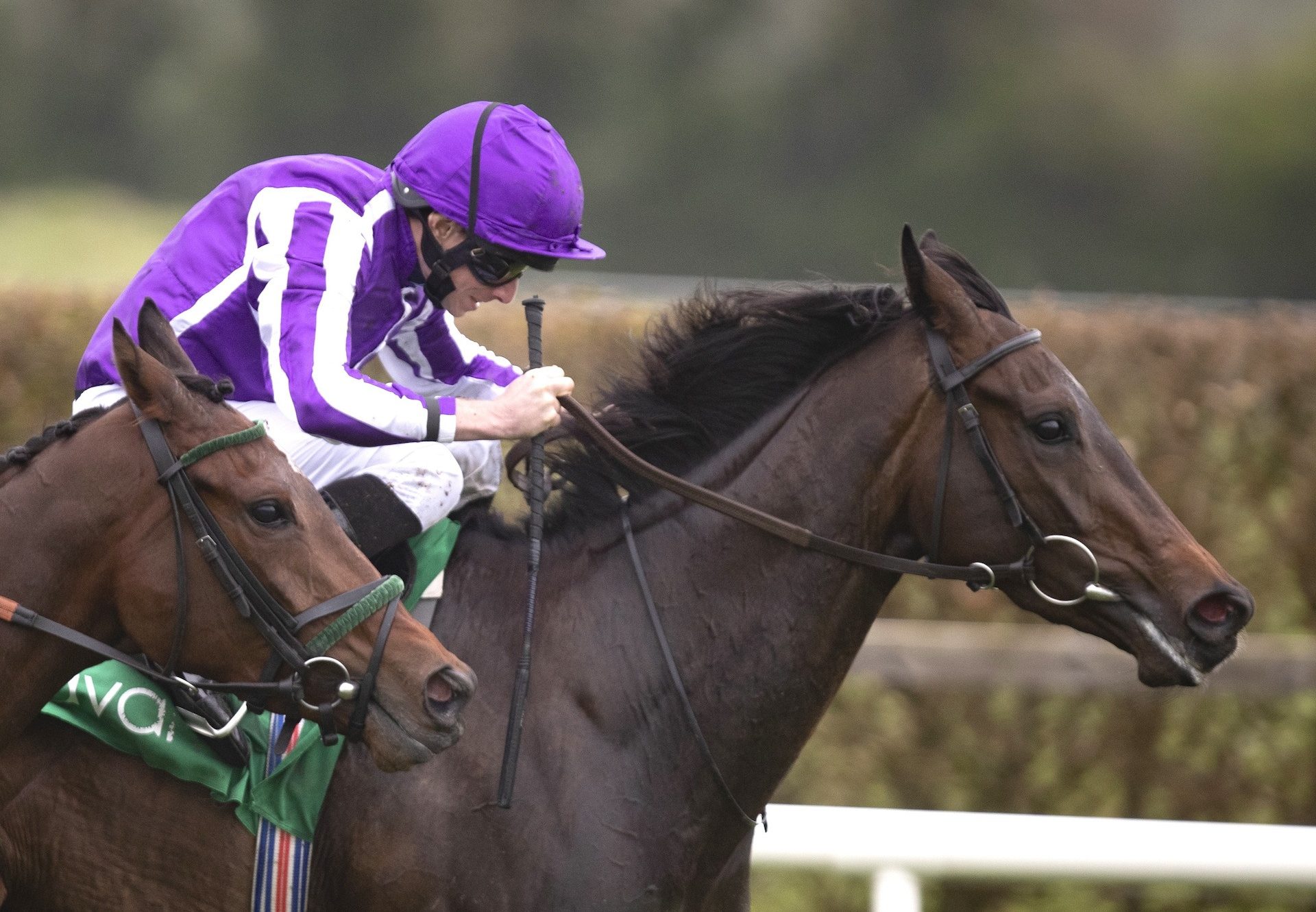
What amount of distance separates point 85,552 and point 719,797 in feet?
4.25

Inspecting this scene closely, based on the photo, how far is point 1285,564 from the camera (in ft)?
20.2

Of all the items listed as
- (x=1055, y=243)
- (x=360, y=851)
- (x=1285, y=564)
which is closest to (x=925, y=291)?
(x=360, y=851)

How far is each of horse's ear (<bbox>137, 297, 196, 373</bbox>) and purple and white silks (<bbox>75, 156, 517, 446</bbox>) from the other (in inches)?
4.1

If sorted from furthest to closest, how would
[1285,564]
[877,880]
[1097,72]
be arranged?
1. [1097,72]
2. [1285,564]
3. [877,880]

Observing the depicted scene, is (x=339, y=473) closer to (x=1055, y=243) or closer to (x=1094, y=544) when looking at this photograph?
(x=1094, y=544)

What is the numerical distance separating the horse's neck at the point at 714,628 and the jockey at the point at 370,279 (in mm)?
284

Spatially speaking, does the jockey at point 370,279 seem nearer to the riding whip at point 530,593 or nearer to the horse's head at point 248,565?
the riding whip at point 530,593

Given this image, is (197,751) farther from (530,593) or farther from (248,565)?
(530,593)

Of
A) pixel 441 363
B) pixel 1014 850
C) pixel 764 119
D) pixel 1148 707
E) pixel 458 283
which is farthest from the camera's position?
pixel 764 119

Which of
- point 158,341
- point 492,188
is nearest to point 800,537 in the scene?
point 492,188

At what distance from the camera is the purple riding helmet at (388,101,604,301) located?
2975mm

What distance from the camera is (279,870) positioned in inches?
108

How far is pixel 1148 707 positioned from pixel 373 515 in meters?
4.17

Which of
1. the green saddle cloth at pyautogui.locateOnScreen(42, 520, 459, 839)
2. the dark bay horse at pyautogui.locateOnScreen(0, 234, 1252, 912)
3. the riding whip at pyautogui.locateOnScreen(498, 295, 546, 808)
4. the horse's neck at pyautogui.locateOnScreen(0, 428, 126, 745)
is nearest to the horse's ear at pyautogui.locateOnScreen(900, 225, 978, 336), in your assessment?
the dark bay horse at pyautogui.locateOnScreen(0, 234, 1252, 912)
